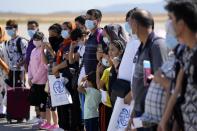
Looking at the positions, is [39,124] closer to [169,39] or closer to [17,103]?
[17,103]

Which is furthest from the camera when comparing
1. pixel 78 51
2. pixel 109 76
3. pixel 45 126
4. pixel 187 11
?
pixel 45 126

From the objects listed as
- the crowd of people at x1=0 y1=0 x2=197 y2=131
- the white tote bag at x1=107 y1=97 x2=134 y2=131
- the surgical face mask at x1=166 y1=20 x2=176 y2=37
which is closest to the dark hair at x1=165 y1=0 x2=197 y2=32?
the crowd of people at x1=0 y1=0 x2=197 y2=131

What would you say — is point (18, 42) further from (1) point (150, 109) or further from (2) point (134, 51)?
(1) point (150, 109)

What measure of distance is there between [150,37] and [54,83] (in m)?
4.14

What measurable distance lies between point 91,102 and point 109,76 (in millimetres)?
1042

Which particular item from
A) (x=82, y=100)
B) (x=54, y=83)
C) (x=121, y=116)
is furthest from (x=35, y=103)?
(x=121, y=116)

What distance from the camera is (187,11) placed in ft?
14.9

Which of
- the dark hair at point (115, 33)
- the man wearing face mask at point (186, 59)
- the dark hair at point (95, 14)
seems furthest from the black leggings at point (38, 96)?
the man wearing face mask at point (186, 59)

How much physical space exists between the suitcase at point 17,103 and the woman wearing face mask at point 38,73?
1.59ft

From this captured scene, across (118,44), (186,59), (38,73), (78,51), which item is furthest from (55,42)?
(186,59)

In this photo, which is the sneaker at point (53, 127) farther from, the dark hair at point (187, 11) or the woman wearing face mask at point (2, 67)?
the dark hair at point (187, 11)

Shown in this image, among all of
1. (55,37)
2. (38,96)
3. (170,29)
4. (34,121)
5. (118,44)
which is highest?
(170,29)

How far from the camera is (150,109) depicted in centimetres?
498

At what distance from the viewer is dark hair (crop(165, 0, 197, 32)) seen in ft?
14.8
